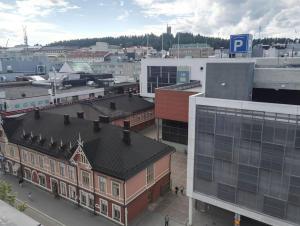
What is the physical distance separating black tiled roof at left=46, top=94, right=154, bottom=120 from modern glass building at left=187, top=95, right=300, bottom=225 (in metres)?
36.7

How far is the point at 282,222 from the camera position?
93.5 feet

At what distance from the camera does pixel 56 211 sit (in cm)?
3934

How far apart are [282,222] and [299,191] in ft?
13.9

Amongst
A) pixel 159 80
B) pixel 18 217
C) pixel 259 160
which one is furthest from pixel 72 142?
pixel 159 80

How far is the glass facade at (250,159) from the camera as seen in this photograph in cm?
2714

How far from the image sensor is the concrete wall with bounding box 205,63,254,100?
101 feet

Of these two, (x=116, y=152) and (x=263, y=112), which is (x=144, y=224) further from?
(x=263, y=112)

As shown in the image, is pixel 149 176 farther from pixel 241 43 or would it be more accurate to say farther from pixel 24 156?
pixel 241 43

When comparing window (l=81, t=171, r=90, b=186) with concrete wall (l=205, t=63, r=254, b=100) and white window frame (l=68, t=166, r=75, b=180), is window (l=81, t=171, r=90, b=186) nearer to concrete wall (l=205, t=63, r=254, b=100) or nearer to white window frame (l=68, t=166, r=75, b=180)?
white window frame (l=68, t=166, r=75, b=180)

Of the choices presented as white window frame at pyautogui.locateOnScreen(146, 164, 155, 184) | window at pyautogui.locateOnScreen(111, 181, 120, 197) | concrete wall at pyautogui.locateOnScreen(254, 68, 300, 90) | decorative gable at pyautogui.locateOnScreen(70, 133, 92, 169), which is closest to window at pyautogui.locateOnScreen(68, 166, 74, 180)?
decorative gable at pyautogui.locateOnScreen(70, 133, 92, 169)

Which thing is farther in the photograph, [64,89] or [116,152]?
[64,89]

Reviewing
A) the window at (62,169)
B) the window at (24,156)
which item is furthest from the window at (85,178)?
the window at (24,156)

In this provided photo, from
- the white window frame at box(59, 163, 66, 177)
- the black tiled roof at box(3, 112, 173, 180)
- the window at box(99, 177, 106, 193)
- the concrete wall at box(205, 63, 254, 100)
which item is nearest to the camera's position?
the concrete wall at box(205, 63, 254, 100)

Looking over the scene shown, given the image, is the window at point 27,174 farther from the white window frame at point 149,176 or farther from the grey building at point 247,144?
the grey building at point 247,144
